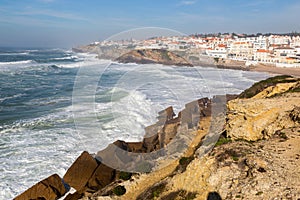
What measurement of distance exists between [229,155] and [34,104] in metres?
21.3

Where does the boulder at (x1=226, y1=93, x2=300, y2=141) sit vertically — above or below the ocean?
above

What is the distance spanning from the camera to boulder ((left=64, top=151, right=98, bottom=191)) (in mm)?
11039

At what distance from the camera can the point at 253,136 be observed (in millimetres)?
9961

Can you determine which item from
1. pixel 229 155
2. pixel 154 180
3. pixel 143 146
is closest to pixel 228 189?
pixel 229 155

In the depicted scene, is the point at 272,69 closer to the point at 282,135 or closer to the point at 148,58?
the point at 148,58

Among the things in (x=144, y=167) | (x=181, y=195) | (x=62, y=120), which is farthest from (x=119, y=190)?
(x=62, y=120)

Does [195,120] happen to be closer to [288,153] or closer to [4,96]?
[288,153]

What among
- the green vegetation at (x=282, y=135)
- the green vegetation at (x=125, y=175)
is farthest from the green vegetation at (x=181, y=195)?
the green vegetation at (x=125, y=175)

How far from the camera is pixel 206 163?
7.14 m

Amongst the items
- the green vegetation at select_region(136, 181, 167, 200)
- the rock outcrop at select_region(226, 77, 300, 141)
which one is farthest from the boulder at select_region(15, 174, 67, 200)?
the rock outcrop at select_region(226, 77, 300, 141)

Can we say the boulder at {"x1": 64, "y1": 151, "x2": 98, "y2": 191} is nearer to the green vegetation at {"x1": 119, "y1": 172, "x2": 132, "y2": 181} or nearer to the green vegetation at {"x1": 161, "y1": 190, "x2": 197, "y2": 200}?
the green vegetation at {"x1": 119, "y1": 172, "x2": 132, "y2": 181}

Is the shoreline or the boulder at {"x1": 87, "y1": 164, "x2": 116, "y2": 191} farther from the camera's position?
the shoreline

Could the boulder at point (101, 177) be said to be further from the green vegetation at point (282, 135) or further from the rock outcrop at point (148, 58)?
the rock outcrop at point (148, 58)

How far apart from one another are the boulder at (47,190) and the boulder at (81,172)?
365 mm
